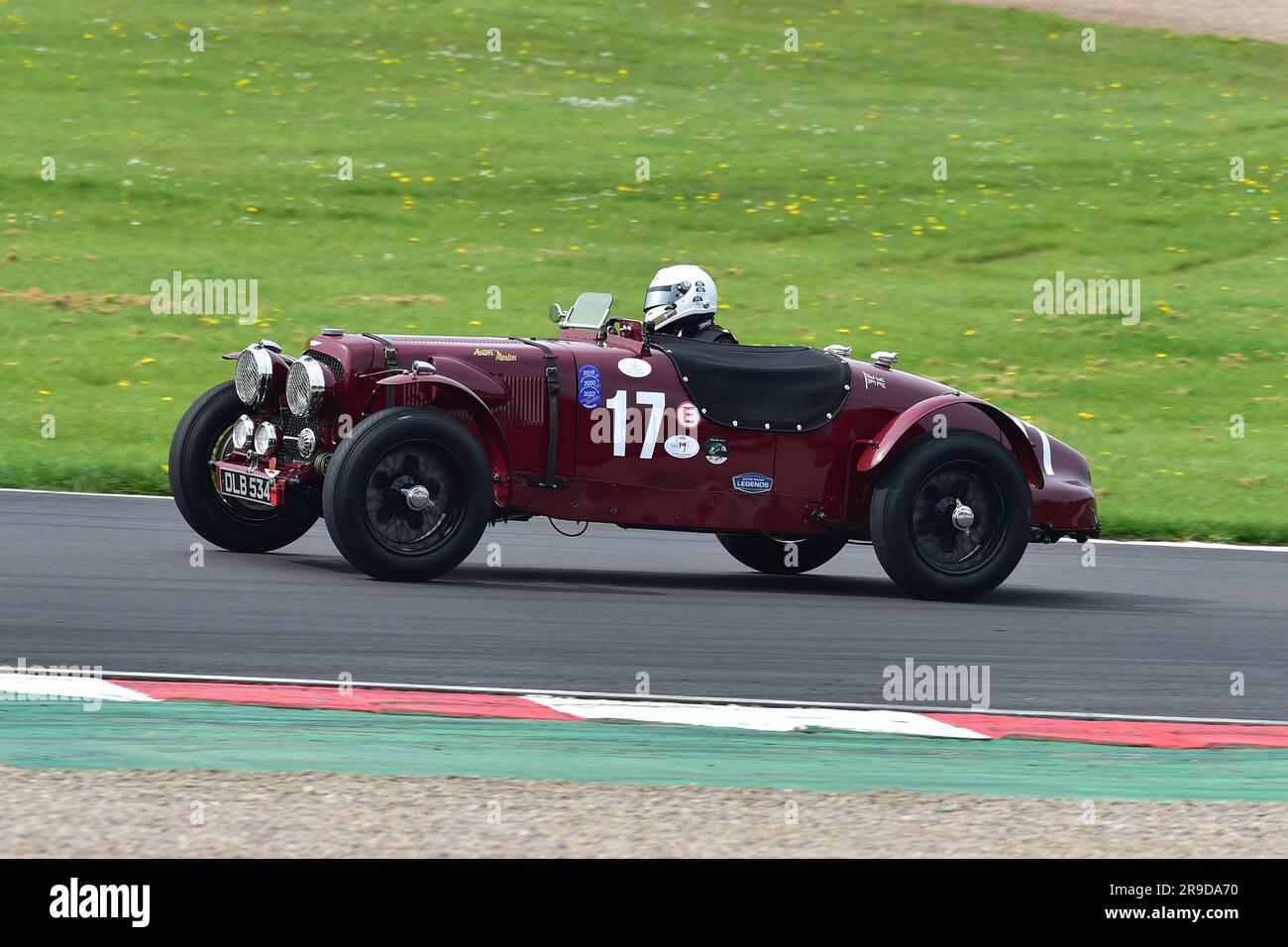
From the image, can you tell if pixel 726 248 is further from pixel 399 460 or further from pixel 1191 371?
pixel 399 460

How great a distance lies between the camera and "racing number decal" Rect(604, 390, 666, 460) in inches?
409

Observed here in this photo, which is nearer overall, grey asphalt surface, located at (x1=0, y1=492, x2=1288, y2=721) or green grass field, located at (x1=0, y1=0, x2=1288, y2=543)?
grey asphalt surface, located at (x1=0, y1=492, x2=1288, y2=721)

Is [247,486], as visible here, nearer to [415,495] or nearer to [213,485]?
[213,485]

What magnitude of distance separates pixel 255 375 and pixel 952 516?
12.3ft

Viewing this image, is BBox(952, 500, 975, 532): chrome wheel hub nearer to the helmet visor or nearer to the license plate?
the helmet visor

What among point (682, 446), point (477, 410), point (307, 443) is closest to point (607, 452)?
point (682, 446)

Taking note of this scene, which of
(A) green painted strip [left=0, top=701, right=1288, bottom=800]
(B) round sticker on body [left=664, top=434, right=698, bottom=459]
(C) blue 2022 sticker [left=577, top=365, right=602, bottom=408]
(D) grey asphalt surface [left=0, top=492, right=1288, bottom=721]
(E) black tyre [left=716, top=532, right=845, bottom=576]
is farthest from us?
(E) black tyre [left=716, top=532, right=845, bottom=576]

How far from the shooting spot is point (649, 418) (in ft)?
34.2

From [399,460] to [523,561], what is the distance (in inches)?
77.4

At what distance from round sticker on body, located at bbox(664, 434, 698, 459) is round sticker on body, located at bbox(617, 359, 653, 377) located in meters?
0.37

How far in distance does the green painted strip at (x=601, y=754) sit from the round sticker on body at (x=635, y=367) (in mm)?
3495

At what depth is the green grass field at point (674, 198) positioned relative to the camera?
70.8ft

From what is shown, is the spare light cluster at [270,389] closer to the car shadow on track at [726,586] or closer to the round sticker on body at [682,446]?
the car shadow on track at [726,586]

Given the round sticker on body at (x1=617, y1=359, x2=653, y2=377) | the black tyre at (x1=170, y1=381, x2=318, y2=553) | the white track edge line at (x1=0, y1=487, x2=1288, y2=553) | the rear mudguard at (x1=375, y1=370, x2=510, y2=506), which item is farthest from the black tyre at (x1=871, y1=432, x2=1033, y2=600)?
the white track edge line at (x1=0, y1=487, x2=1288, y2=553)
